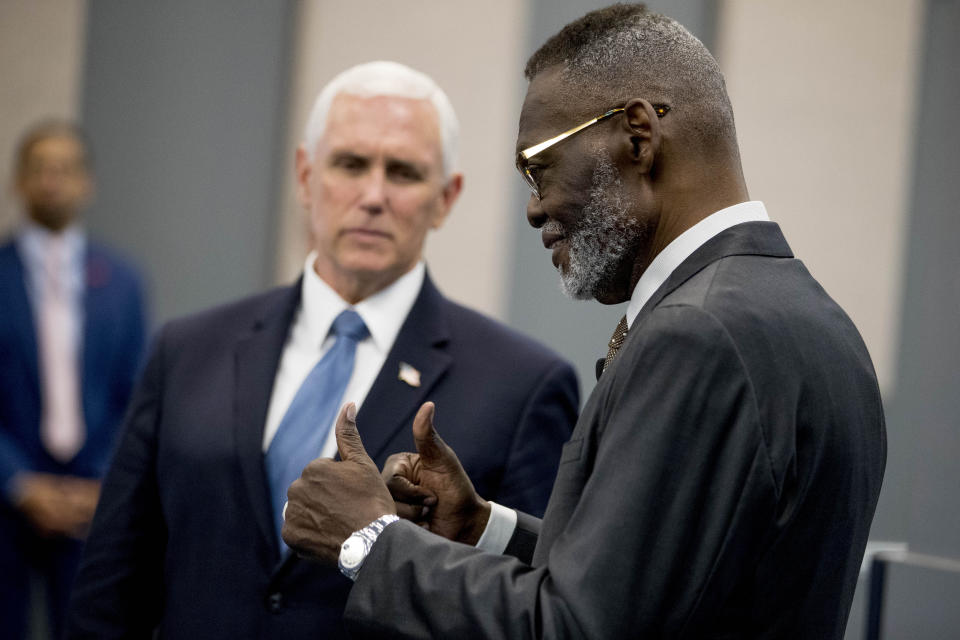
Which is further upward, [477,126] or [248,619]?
[477,126]

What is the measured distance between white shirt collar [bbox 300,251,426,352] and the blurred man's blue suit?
212 cm

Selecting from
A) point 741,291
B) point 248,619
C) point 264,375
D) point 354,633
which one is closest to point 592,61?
point 741,291

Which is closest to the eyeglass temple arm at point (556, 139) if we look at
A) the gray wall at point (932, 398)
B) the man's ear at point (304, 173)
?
the man's ear at point (304, 173)

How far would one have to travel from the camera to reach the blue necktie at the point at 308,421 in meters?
2.18

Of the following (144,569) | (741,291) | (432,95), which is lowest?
(144,569)

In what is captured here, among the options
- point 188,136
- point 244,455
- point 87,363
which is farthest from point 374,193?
point 188,136

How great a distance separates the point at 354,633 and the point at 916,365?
5.66 feet

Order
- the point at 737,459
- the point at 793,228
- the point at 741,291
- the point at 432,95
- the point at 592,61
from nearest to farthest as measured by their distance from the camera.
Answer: the point at 737,459 < the point at 741,291 < the point at 592,61 < the point at 432,95 < the point at 793,228

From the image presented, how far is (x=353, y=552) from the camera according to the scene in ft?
4.86

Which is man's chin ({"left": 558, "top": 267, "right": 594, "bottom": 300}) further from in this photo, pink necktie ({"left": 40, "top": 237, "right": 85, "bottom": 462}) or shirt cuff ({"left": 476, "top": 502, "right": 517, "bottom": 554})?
pink necktie ({"left": 40, "top": 237, "right": 85, "bottom": 462})

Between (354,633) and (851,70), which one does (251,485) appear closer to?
(354,633)

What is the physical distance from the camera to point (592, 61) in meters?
1.57

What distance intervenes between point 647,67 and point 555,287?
3742 millimetres

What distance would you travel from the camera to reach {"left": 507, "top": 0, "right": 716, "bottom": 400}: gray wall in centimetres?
521
